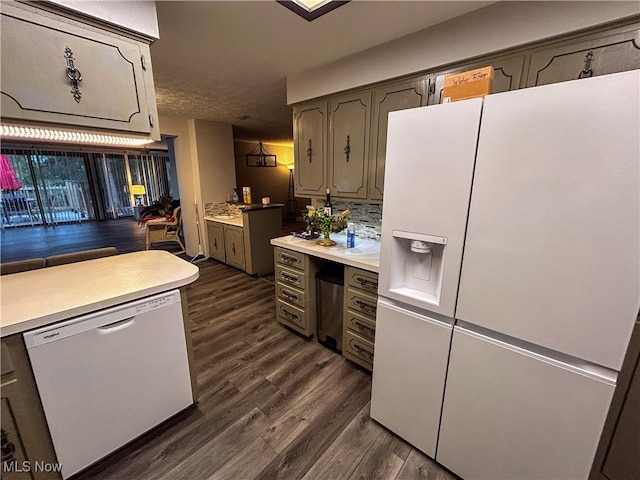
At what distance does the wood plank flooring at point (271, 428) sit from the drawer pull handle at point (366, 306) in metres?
0.55

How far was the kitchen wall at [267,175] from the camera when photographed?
23.2 ft

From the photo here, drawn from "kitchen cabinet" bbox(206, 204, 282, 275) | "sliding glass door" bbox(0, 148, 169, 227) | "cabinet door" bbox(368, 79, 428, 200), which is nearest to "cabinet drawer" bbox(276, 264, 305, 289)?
"cabinet door" bbox(368, 79, 428, 200)

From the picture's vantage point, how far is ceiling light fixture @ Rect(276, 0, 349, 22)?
1.40 meters

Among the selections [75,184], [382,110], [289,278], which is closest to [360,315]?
[289,278]

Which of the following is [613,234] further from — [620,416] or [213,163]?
[213,163]

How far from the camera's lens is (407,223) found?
127cm

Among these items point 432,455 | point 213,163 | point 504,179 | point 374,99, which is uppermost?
point 374,99

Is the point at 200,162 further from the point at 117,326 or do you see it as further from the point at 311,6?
the point at 117,326

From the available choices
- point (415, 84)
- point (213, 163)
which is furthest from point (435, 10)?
point (213, 163)

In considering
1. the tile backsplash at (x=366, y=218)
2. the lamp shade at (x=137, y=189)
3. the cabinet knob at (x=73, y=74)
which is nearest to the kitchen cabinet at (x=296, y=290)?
the tile backsplash at (x=366, y=218)

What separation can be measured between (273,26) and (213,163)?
323 centimetres

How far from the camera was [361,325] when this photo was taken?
1978mm

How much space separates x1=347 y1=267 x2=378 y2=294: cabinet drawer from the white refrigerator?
1.27 feet

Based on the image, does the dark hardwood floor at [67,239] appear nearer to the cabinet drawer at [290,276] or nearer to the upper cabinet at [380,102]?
the cabinet drawer at [290,276]
